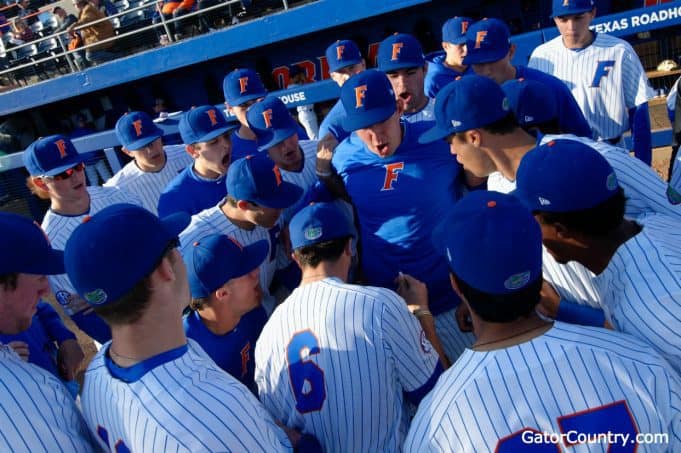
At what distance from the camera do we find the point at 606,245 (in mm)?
1595

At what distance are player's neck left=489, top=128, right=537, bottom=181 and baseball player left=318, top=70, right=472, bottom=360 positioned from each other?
0.63 m

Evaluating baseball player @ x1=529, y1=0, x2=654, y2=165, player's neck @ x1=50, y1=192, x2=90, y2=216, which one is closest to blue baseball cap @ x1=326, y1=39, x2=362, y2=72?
baseball player @ x1=529, y1=0, x2=654, y2=165

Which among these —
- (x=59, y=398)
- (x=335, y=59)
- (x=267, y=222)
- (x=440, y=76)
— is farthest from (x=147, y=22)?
(x=59, y=398)

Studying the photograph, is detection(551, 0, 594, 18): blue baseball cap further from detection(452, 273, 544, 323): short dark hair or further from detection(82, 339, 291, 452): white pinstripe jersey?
detection(82, 339, 291, 452): white pinstripe jersey

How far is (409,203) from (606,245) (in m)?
1.37

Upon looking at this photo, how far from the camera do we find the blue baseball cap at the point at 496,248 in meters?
1.32

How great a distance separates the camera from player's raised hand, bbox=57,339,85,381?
8.52 feet

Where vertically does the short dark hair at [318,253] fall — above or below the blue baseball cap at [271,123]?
below

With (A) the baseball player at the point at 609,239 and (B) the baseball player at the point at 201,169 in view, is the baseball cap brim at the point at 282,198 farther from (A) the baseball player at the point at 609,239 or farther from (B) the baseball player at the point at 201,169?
(A) the baseball player at the point at 609,239

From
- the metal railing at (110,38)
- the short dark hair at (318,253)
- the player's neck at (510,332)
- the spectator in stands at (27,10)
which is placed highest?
the spectator in stands at (27,10)

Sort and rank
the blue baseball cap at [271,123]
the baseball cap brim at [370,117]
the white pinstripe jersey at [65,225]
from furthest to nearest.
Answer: the blue baseball cap at [271,123], the white pinstripe jersey at [65,225], the baseball cap brim at [370,117]

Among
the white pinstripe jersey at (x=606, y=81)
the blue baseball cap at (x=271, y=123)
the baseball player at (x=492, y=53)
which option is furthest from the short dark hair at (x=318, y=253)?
the white pinstripe jersey at (x=606, y=81)

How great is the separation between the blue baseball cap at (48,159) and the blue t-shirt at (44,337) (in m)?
1.16

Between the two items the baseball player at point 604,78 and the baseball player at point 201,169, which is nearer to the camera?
the baseball player at point 201,169
